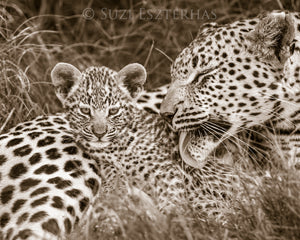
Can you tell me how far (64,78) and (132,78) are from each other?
1.86 feet

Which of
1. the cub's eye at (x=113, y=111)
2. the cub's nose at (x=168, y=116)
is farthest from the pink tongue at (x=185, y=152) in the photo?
the cub's eye at (x=113, y=111)

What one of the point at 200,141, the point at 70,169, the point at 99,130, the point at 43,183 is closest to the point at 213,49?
the point at 200,141

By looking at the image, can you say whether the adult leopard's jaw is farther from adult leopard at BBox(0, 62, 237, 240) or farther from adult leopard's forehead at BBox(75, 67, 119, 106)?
adult leopard's forehead at BBox(75, 67, 119, 106)

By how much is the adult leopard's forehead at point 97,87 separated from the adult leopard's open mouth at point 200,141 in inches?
26.9

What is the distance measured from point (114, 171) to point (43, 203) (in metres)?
0.73

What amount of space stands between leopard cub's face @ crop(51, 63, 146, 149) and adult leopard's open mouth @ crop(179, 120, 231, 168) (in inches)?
20.1

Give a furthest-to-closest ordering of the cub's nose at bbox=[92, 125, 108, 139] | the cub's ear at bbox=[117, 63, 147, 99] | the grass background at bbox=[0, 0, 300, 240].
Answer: the cub's ear at bbox=[117, 63, 147, 99], the cub's nose at bbox=[92, 125, 108, 139], the grass background at bbox=[0, 0, 300, 240]

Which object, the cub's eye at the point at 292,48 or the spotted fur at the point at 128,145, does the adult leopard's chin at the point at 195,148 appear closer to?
the spotted fur at the point at 128,145

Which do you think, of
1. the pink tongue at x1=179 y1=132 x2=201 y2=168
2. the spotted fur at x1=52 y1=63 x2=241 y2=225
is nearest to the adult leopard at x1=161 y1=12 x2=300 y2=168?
the pink tongue at x1=179 y1=132 x2=201 y2=168

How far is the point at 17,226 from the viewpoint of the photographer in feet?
13.7

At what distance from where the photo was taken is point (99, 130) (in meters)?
4.67

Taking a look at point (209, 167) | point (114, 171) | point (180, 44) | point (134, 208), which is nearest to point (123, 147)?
point (114, 171)

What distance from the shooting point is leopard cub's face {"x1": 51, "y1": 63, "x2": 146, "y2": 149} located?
186 inches

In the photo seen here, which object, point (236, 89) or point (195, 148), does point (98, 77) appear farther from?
point (236, 89)
